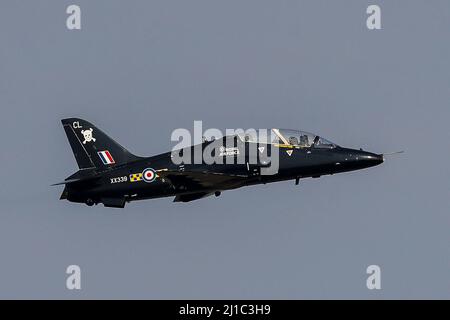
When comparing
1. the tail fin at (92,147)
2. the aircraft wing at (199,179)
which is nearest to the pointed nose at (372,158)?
the aircraft wing at (199,179)

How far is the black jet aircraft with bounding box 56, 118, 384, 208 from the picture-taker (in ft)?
151

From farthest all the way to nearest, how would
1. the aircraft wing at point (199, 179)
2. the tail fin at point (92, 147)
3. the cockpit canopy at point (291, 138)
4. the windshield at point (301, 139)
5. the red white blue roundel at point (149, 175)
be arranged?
the tail fin at point (92, 147)
the red white blue roundel at point (149, 175)
the windshield at point (301, 139)
the cockpit canopy at point (291, 138)
the aircraft wing at point (199, 179)

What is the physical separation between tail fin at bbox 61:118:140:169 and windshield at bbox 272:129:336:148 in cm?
633

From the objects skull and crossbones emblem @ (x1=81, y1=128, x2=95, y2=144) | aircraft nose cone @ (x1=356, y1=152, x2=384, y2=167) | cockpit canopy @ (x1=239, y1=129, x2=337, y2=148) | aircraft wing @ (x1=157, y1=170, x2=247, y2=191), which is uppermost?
skull and crossbones emblem @ (x1=81, y1=128, x2=95, y2=144)

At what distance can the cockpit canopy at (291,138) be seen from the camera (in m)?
46.0

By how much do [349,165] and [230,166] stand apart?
193 inches

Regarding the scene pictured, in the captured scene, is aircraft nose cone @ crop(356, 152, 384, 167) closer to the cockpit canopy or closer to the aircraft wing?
the cockpit canopy

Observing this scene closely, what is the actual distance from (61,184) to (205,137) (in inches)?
245

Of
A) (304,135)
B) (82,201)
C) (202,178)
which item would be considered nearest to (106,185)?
(82,201)

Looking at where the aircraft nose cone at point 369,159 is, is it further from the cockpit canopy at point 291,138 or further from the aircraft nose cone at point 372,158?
the cockpit canopy at point 291,138

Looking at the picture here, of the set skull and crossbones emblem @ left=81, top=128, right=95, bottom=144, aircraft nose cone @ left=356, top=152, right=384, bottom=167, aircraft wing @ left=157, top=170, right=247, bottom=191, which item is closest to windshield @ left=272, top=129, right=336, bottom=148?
aircraft nose cone @ left=356, top=152, right=384, bottom=167

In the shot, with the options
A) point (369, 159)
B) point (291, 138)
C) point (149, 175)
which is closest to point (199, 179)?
point (149, 175)

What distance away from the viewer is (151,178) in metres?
46.4

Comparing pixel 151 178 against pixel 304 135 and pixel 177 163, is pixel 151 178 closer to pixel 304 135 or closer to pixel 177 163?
pixel 177 163
